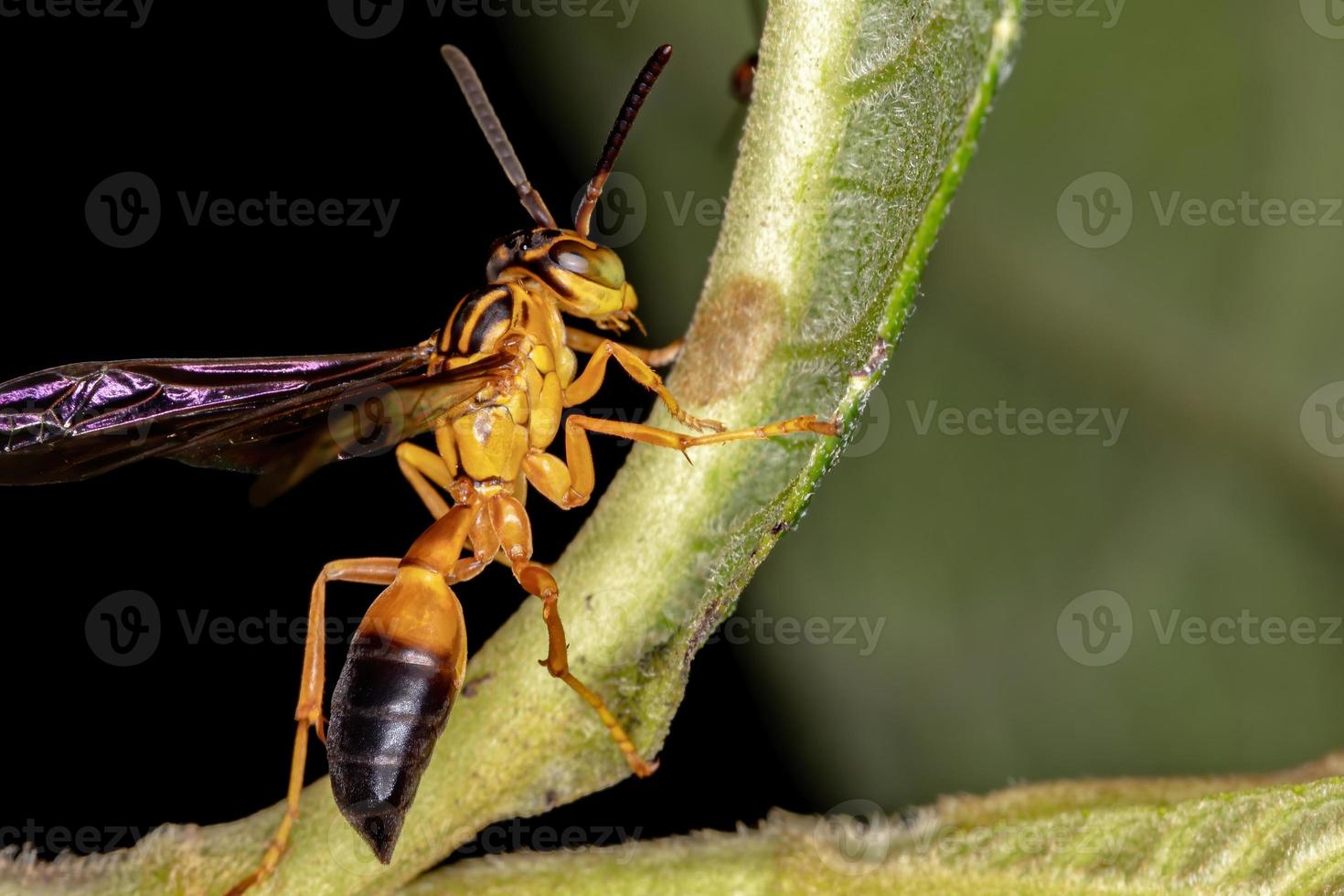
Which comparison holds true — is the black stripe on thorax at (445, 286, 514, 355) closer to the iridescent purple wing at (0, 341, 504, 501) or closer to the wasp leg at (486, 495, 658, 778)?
the iridescent purple wing at (0, 341, 504, 501)

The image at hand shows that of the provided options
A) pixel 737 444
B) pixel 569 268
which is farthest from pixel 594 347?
pixel 737 444

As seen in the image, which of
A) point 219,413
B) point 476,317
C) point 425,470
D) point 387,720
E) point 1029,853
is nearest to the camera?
point 1029,853

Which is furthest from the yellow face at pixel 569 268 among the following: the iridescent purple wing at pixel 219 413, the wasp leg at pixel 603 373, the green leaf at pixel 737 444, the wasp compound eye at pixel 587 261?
the green leaf at pixel 737 444

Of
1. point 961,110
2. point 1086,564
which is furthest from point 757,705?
point 961,110

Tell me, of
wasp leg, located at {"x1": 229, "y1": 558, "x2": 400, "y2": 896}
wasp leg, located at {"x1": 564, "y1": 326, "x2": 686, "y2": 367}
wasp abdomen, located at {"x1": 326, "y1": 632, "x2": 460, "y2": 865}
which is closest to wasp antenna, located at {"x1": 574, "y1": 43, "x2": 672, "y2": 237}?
wasp leg, located at {"x1": 564, "y1": 326, "x2": 686, "y2": 367}

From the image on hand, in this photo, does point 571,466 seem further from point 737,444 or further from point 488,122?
point 737,444

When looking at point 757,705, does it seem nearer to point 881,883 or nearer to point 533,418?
point 533,418

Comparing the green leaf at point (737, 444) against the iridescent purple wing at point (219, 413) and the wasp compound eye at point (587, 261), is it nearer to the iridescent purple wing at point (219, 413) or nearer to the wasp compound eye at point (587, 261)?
the iridescent purple wing at point (219, 413)
